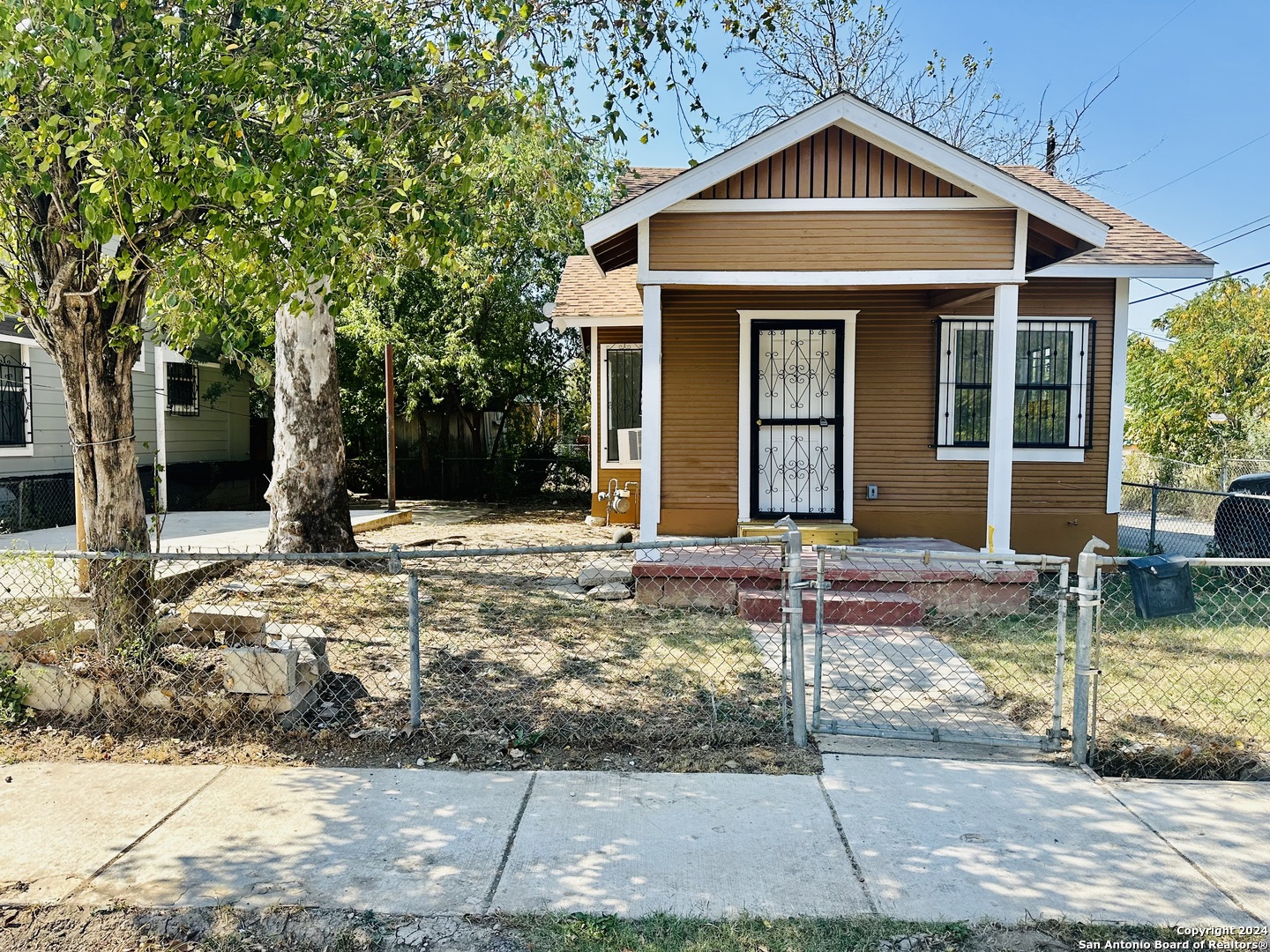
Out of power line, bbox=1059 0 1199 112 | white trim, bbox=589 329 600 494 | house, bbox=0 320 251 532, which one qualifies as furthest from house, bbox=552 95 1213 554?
power line, bbox=1059 0 1199 112

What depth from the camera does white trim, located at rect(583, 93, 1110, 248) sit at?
7609 millimetres

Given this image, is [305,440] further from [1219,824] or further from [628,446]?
[1219,824]

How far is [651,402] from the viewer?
26.4 ft

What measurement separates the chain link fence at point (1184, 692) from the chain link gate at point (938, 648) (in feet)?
1.02

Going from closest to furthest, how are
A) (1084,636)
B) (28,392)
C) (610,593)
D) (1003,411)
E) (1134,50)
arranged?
(1084,636) → (1003,411) → (610,593) → (28,392) → (1134,50)

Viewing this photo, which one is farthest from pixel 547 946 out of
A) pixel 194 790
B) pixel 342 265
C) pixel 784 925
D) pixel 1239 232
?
pixel 1239 232

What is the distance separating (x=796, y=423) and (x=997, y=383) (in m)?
2.19

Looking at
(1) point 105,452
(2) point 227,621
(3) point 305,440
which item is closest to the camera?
(1) point 105,452

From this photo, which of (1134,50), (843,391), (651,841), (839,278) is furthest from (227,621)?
(1134,50)

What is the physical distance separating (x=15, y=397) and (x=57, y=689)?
9.74 m

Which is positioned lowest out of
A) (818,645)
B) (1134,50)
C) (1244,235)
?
(818,645)

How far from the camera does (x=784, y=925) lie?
9.54 feet

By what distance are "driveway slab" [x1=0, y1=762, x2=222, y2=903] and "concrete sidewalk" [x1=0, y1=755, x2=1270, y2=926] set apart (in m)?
0.01

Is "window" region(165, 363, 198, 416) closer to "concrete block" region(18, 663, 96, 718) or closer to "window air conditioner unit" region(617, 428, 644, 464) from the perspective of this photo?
"window air conditioner unit" region(617, 428, 644, 464)
